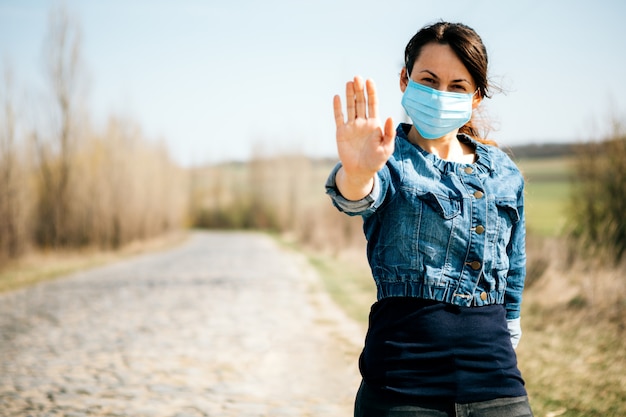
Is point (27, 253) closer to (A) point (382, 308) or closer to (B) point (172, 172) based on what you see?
(A) point (382, 308)

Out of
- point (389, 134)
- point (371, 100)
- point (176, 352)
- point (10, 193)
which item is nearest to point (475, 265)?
point (389, 134)

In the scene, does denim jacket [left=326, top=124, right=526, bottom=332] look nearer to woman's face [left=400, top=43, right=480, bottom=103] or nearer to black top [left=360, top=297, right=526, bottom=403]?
black top [left=360, top=297, right=526, bottom=403]

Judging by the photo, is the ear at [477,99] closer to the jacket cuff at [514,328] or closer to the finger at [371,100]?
the finger at [371,100]

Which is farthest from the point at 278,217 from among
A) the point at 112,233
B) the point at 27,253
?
the point at 27,253

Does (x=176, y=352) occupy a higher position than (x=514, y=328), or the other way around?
(x=514, y=328)

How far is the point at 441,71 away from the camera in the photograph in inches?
84.7

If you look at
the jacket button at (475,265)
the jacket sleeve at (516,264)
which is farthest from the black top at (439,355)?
the jacket sleeve at (516,264)

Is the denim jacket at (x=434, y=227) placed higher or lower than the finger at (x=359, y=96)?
lower

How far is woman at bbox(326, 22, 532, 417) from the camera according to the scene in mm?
1849

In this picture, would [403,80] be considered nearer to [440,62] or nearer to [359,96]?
[440,62]

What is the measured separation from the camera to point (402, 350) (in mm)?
1923

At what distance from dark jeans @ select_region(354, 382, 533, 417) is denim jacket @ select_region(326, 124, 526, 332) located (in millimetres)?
329

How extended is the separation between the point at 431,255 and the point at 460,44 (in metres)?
0.77

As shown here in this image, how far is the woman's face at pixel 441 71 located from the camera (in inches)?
83.8
